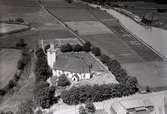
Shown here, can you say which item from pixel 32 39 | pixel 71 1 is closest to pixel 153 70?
pixel 32 39

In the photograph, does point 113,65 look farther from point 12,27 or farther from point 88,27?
point 12,27

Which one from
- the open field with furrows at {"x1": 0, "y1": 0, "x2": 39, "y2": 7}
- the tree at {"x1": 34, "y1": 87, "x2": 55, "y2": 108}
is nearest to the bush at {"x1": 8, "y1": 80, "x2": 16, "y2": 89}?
the tree at {"x1": 34, "y1": 87, "x2": 55, "y2": 108}

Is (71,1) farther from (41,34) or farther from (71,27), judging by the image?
(41,34)

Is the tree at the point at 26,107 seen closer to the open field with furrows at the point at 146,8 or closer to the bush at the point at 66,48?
the bush at the point at 66,48

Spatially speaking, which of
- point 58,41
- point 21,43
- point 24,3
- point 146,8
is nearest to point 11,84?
point 21,43

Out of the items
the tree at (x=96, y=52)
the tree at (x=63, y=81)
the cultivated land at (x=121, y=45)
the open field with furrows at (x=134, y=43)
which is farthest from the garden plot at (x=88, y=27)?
the tree at (x=63, y=81)
